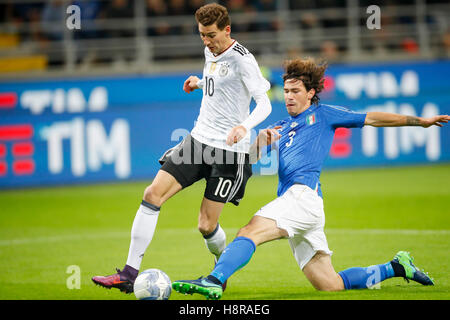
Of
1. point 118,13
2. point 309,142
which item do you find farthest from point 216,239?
point 118,13

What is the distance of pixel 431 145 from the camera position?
15.6 meters

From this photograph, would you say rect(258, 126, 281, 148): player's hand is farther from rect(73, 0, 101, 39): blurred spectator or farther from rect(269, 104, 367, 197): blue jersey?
rect(73, 0, 101, 39): blurred spectator

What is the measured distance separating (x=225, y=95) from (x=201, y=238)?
133 inches

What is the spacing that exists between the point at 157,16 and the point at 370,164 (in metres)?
5.98

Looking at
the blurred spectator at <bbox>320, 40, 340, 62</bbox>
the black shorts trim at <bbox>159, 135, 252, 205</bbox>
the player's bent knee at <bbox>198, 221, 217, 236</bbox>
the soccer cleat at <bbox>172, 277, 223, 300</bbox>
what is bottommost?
the soccer cleat at <bbox>172, 277, 223, 300</bbox>

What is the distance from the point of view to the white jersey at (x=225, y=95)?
18.8 feet

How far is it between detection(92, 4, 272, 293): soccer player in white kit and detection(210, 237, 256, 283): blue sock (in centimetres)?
85

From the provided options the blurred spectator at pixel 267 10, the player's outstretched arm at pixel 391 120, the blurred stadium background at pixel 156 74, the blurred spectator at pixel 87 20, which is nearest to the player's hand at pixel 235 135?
the player's outstretched arm at pixel 391 120

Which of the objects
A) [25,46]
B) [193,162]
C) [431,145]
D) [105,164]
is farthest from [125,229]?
[431,145]

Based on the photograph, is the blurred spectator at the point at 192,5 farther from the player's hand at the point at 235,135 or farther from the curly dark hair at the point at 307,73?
the player's hand at the point at 235,135

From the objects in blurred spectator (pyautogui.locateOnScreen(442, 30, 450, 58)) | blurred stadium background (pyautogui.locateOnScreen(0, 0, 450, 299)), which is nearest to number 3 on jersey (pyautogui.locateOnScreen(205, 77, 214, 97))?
blurred stadium background (pyautogui.locateOnScreen(0, 0, 450, 299))

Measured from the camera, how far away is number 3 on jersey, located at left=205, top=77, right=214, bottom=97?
5832 mm

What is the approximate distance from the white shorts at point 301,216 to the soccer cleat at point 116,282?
1205 mm

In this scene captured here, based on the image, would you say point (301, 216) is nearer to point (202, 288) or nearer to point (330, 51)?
point (202, 288)
